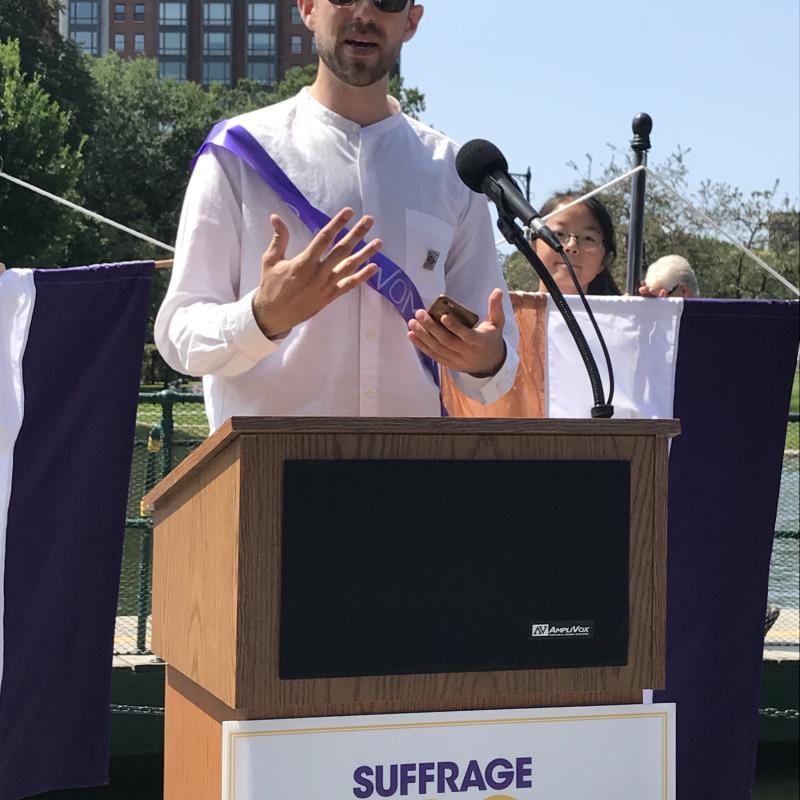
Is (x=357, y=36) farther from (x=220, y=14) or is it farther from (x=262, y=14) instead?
(x=262, y=14)

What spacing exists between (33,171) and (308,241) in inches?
863

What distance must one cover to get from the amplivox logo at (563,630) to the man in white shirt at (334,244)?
475 mm

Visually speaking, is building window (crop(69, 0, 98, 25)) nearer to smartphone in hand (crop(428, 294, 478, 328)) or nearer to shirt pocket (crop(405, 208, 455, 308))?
shirt pocket (crop(405, 208, 455, 308))

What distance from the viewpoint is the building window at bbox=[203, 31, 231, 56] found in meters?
35.3

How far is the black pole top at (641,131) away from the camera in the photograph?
4.59 meters

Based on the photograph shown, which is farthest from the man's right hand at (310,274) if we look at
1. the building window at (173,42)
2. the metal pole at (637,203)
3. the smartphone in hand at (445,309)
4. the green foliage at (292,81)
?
the green foliage at (292,81)

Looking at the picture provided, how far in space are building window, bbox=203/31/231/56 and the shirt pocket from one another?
31588 mm

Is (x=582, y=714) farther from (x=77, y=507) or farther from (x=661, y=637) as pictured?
(x=77, y=507)

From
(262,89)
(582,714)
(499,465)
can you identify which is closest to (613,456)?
(499,465)

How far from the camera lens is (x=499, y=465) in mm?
1868

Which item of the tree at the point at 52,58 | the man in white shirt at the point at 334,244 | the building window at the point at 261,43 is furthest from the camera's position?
the building window at the point at 261,43

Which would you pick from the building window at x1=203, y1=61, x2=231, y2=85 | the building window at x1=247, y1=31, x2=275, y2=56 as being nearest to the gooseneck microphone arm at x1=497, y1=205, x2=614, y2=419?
the building window at x1=247, y1=31, x2=275, y2=56

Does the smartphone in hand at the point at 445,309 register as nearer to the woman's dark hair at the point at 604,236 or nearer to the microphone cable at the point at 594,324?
the microphone cable at the point at 594,324

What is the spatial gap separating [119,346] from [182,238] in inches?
52.1
